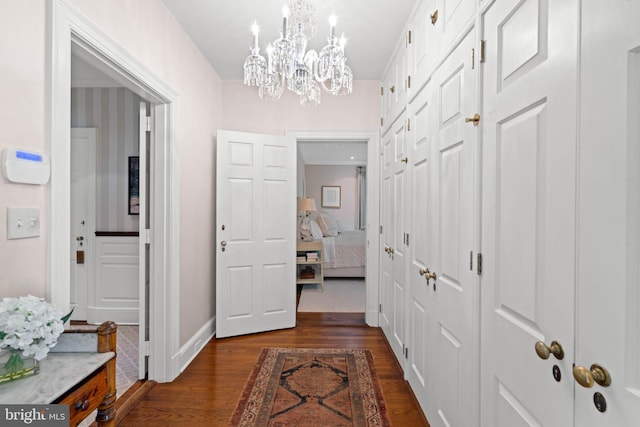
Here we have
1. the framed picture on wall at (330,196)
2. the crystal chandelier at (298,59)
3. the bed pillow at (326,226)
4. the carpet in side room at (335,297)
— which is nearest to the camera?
the crystal chandelier at (298,59)

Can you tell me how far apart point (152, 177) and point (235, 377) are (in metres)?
1.64

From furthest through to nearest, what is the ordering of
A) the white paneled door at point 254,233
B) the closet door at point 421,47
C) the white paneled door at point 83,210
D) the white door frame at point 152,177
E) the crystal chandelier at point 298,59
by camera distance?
the white paneled door at point 83,210, the white paneled door at point 254,233, the closet door at point 421,47, the crystal chandelier at point 298,59, the white door frame at point 152,177

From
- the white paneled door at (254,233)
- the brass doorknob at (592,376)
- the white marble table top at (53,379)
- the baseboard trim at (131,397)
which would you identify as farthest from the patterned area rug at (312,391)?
the brass doorknob at (592,376)

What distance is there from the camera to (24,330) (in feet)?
3.21

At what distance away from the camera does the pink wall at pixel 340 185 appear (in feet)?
30.3

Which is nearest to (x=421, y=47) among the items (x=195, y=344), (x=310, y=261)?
(x=195, y=344)

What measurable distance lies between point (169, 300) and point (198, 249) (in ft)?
2.11

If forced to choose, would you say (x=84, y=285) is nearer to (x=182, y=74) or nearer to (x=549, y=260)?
(x=182, y=74)

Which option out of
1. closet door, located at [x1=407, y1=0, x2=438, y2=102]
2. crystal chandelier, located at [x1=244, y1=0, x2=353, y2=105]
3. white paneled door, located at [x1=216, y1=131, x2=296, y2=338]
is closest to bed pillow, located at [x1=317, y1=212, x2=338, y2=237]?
white paneled door, located at [x1=216, y1=131, x2=296, y2=338]

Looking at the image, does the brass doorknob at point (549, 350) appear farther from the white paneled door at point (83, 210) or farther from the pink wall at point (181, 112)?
the white paneled door at point (83, 210)

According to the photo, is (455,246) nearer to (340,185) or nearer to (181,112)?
(181,112)

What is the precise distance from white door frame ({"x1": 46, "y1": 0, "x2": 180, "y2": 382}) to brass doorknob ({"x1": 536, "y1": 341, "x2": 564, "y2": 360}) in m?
1.76

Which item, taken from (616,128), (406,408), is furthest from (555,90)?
(406,408)

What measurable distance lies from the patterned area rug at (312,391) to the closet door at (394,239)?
0.38 m
